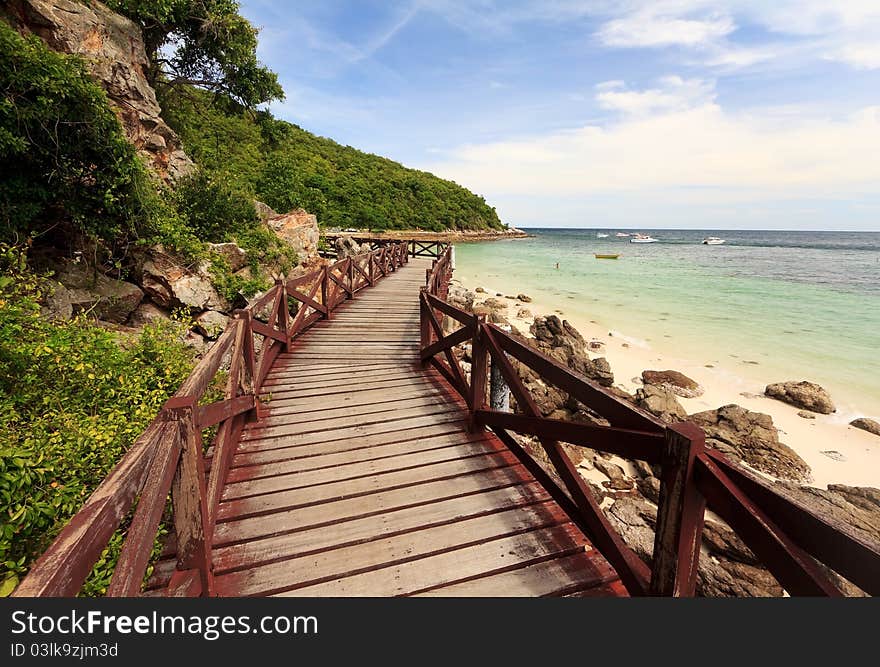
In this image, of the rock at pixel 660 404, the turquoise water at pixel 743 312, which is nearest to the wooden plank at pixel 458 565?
the rock at pixel 660 404

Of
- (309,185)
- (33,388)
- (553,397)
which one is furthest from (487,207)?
(33,388)

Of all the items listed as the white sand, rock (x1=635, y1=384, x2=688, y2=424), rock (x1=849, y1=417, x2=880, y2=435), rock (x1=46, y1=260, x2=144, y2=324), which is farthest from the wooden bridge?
rock (x1=849, y1=417, x2=880, y2=435)

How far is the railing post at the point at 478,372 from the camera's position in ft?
13.6

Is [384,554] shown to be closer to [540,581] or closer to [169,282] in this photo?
[540,581]

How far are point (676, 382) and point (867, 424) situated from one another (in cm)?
373

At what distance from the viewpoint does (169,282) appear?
8734 millimetres

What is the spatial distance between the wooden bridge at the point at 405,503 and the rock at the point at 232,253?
260 inches

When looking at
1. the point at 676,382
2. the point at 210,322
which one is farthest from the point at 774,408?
the point at 210,322

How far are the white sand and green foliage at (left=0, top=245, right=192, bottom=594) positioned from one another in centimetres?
1024

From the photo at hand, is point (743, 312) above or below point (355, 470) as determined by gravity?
below

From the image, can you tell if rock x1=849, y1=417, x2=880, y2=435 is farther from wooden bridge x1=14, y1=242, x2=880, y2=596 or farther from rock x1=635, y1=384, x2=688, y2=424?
wooden bridge x1=14, y1=242, x2=880, y2=596

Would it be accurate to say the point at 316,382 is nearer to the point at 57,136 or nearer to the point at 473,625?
the point at 473,625

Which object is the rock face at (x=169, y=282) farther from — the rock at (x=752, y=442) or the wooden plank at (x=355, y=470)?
the rock at (x=752, y=442)

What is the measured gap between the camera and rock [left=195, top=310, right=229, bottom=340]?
867 cm
